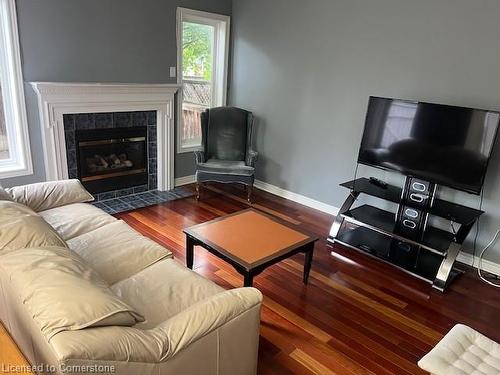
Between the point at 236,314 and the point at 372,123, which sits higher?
the point at 372,123

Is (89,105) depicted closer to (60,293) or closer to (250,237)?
(250,237)

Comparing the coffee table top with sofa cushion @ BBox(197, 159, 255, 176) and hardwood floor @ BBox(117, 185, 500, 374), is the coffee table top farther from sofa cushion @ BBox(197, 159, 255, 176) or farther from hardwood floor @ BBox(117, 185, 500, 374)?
sofa cushion @ BBox(197, 159, 255, 176)

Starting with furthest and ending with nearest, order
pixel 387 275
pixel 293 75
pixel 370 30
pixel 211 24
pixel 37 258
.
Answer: pixel 211 24, pixel 293 75, pixel 370 30, pixel 387 275, pixel 37 258

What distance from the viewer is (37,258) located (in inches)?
51.9

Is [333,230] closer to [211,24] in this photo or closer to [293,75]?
[293,75]

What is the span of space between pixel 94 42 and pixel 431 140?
3.24m

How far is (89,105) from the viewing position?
3.64 meters

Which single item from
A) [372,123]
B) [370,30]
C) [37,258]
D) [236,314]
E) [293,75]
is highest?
[370,30]

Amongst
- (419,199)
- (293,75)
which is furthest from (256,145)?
(419,199)

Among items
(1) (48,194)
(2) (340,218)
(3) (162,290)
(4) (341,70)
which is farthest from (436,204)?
(1) (48,194)

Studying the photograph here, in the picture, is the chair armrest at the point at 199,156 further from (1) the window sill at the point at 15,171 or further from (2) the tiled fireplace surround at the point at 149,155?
(1) the window sill at the point at 15,171

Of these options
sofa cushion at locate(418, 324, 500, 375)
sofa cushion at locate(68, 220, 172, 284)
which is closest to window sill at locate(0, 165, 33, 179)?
sofa cushion at locate(68, 220, 172, 284)

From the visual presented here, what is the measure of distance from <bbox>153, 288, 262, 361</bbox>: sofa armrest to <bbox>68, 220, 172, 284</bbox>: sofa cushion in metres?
0.68

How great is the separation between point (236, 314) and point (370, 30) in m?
3.14
